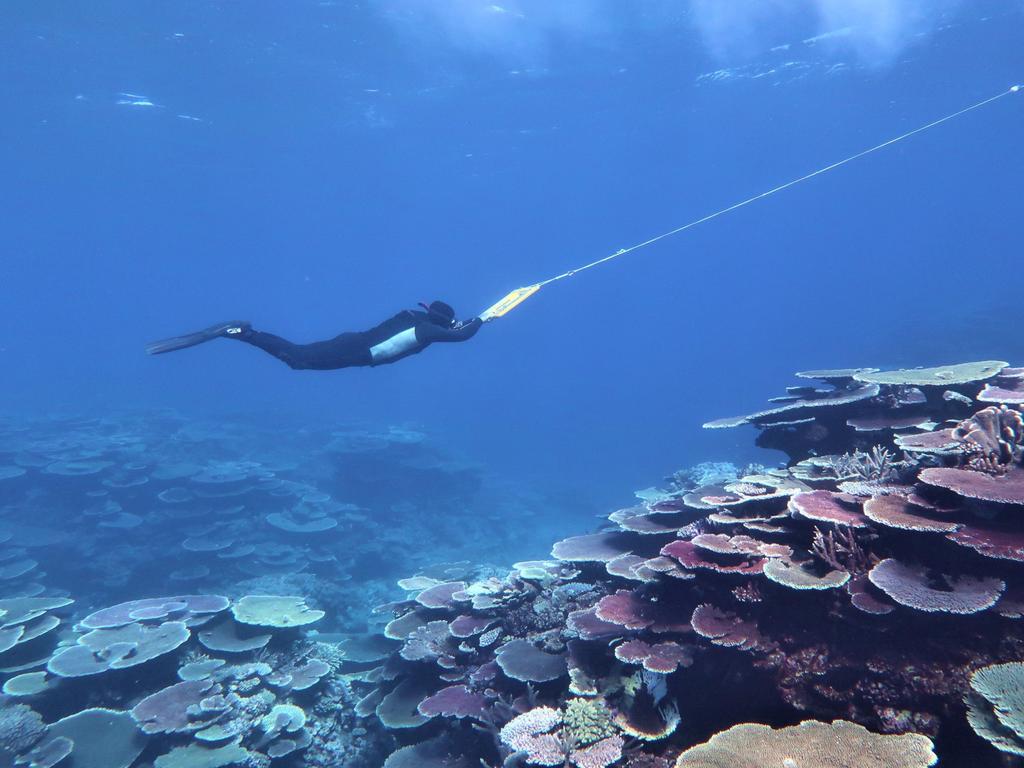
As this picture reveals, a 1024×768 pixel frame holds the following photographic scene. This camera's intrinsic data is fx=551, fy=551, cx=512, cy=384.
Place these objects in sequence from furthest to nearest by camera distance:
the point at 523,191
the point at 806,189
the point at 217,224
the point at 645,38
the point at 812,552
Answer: the point at 806,189 < the point at 217,224 < the point at 523,191 < the point at 645,38 < the point at 812,552

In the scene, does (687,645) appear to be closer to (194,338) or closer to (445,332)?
(445,332)

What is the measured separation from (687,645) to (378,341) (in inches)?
244

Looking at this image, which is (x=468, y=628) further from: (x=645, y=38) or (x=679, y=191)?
(x=679, y=191)

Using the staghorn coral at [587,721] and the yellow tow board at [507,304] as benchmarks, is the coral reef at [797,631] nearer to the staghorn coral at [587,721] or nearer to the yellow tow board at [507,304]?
the staghorn coral at [587,721]

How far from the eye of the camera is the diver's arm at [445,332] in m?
8.41

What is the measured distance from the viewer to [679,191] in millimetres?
58969

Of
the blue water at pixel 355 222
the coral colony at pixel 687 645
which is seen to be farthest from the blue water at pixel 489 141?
the coral colony at pixel 687 645

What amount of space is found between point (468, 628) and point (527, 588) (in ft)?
2.54

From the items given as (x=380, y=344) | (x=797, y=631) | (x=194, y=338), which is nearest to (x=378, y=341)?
(x=380, y=344)

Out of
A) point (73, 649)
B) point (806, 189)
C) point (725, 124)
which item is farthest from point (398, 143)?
point (806, 189)

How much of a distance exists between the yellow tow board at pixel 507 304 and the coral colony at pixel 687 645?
355 centimetres

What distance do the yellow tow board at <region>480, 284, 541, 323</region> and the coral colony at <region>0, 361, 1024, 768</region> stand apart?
3.55 metres

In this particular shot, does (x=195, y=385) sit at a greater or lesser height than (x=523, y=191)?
lesser

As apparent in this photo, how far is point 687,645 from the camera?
4.06 metres
